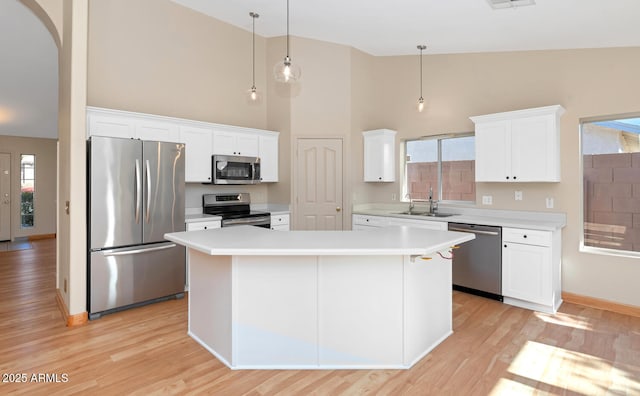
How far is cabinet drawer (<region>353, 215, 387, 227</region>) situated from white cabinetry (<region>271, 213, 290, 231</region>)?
3.26ft

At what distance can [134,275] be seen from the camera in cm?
362

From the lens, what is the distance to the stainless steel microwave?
15.1ft

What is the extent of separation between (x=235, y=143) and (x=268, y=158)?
58 centimetres

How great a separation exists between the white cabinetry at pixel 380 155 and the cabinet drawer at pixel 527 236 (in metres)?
1.95

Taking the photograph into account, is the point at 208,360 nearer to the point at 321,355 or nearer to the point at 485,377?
the point at 321,355

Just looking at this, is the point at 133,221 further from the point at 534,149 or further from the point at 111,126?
the point at 534,149

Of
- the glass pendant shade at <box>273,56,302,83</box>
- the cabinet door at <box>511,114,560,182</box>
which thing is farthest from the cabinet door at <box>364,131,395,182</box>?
the glass pendant shade at <box>273,56,302,83</box>

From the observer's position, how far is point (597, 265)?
3.73m

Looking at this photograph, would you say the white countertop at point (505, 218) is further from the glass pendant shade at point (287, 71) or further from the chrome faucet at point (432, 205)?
the glass pendant shade at point (287, 71)

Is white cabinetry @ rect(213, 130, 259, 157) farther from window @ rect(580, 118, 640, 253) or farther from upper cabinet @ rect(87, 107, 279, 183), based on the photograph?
window @ rect(580, 118, 640, 253)

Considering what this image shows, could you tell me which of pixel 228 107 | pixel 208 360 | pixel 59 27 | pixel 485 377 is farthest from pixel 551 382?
pixel 59 27

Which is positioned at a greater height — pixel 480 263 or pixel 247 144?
pixel 247 144

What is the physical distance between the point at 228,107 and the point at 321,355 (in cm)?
379

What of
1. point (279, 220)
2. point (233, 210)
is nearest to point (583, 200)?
point (279, 220)
